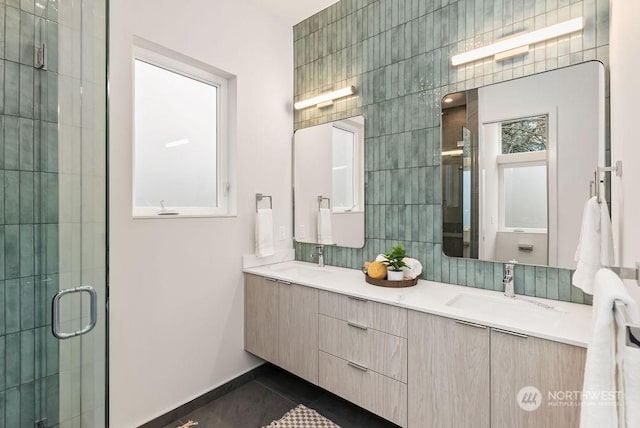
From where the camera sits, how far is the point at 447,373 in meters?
1.41

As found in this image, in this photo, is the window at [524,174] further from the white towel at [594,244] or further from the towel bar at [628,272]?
the towel bar at [628,272]

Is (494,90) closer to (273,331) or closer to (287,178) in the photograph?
(287,178)

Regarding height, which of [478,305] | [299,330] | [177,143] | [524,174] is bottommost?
[299,330]

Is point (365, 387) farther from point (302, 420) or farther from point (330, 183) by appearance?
point (330, 183)

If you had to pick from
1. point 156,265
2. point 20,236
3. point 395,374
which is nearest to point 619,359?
point 395,374

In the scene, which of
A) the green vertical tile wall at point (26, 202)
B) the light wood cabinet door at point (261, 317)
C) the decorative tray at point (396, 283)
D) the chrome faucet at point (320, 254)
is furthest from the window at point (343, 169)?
the green vertical tile wall at point (26, 202)

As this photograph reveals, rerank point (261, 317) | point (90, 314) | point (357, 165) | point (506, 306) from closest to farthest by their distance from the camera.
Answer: point (90, 314), point (506, 306), point (261, 317), point (357, 165)

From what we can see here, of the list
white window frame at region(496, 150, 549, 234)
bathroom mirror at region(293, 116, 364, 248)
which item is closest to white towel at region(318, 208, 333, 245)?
bathroom mirror at region(293, 116, 364, 248)

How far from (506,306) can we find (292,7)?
8.25 feet

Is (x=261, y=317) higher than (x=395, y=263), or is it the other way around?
(x=395, y=263)

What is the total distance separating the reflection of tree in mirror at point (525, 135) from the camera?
63.9 inches

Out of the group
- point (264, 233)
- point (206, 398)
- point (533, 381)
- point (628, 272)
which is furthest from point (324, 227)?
point (628, 272)

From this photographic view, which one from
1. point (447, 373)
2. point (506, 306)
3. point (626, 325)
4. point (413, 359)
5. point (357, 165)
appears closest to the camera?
point (626, 325)

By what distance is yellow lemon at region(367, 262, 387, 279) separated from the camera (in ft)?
6.33
